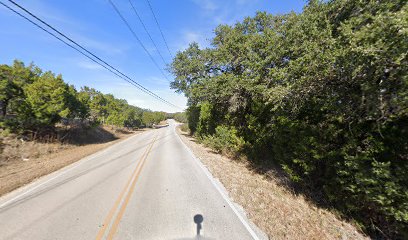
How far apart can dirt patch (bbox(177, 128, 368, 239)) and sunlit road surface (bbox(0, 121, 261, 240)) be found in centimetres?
45

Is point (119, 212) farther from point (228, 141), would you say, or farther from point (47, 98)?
point (47, 98)

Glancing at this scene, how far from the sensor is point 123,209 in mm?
5277

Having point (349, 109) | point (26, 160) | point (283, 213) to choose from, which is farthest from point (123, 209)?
point (26, 160)

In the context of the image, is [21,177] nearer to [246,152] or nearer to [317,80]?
[246,152]

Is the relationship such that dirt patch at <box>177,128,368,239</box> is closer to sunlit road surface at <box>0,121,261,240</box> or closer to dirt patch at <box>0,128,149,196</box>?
sunlit road surface at <box>0,121,261,240</box>

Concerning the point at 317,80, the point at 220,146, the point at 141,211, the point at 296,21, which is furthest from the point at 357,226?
the point at 220,146

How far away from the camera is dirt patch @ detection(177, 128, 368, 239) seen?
419cm

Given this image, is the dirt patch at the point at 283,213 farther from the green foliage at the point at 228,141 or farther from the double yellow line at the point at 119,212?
the green foliage at the point at 228,141

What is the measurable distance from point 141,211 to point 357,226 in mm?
5762

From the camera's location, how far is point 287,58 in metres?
8.55

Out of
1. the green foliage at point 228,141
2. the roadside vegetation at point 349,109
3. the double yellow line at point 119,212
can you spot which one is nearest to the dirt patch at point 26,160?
the double yellow line at point 119,212

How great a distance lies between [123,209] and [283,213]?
4.57 metres

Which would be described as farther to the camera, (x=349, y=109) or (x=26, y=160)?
(x=26, y=160)

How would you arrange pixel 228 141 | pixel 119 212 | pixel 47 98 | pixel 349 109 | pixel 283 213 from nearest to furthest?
pixel 349 109 < pixel 283 213 < pixel 119 212 < pixel 228 141 < pixel 47 98
